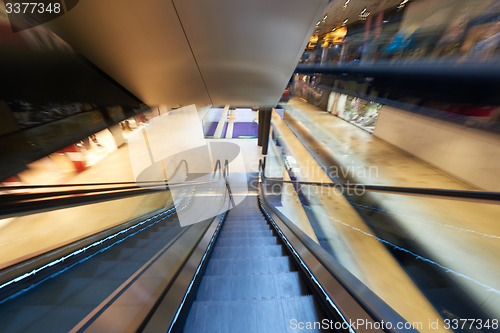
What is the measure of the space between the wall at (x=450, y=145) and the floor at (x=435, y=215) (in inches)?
7.0

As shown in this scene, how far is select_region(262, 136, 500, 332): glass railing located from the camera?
1508 millimetres

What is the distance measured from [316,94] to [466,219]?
8.67m

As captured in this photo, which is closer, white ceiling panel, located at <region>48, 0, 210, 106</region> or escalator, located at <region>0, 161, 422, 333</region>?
escalator, located at <region>0, 161, 422, 333</region>

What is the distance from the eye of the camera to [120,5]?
1958mm

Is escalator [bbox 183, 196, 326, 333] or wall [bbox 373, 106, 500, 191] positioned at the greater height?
wall [bbox 373, 106, 500, 191]

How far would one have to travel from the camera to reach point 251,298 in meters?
1.30

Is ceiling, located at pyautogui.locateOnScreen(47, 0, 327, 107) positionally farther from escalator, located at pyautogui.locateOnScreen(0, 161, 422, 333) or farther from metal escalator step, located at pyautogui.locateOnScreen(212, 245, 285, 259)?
metal escalator step, located at pyautogui.locateOnScreen(212, 245, 285, 259)

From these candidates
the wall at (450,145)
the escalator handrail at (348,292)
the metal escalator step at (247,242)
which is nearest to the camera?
the escalator handrail at (348,292)

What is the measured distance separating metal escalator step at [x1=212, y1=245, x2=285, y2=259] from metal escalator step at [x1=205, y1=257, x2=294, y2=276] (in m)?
0.25

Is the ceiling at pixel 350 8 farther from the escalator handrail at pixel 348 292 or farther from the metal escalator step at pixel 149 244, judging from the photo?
the metal escalator step at pixel 149 244

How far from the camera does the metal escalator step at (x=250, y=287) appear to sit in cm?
137

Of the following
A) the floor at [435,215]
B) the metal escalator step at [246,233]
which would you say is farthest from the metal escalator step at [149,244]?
the floor at [435,215]

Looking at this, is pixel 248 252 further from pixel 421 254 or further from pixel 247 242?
pixel 421 254

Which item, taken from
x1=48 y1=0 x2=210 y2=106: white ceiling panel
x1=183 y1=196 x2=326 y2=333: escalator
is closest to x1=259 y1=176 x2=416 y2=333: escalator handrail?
x1=183 y1=196 x2=326 y2=333: escalator
